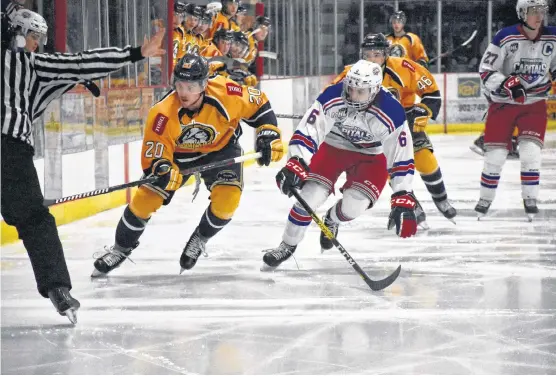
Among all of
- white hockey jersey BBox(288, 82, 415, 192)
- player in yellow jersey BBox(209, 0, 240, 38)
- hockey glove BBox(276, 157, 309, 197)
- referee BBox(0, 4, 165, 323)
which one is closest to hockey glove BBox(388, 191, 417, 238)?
white hockey jersey BBox(288, 82, 415, 192)

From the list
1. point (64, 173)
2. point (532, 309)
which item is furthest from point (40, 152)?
point (532, 309)

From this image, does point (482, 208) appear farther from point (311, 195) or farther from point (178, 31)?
point (178, 31)

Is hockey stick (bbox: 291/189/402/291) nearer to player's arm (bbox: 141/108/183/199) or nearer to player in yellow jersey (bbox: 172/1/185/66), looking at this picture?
player's arm (bbox: 141/108/183/199)

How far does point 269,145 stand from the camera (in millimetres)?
4754

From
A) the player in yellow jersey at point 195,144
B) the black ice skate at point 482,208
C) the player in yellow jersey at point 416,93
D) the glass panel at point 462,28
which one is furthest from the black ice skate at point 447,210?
the glass panel at point 462,28

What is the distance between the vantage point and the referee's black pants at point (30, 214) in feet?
12.0

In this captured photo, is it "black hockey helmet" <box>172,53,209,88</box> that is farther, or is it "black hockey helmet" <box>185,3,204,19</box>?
"black hockey helmet" <box>185,3,204,19</box>

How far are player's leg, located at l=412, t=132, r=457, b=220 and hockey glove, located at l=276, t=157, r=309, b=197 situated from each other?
1853mm

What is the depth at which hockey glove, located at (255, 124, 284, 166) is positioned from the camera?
475 centimetres

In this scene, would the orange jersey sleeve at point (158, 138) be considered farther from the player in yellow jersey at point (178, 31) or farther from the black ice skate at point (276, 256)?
the player in yellow jersey at point (178, 31)

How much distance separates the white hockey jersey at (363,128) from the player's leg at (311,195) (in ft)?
0.36

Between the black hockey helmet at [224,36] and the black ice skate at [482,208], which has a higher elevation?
the black hockey helmet at [224,36]

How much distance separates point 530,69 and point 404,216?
2323mm

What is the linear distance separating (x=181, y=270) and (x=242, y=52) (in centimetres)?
391
